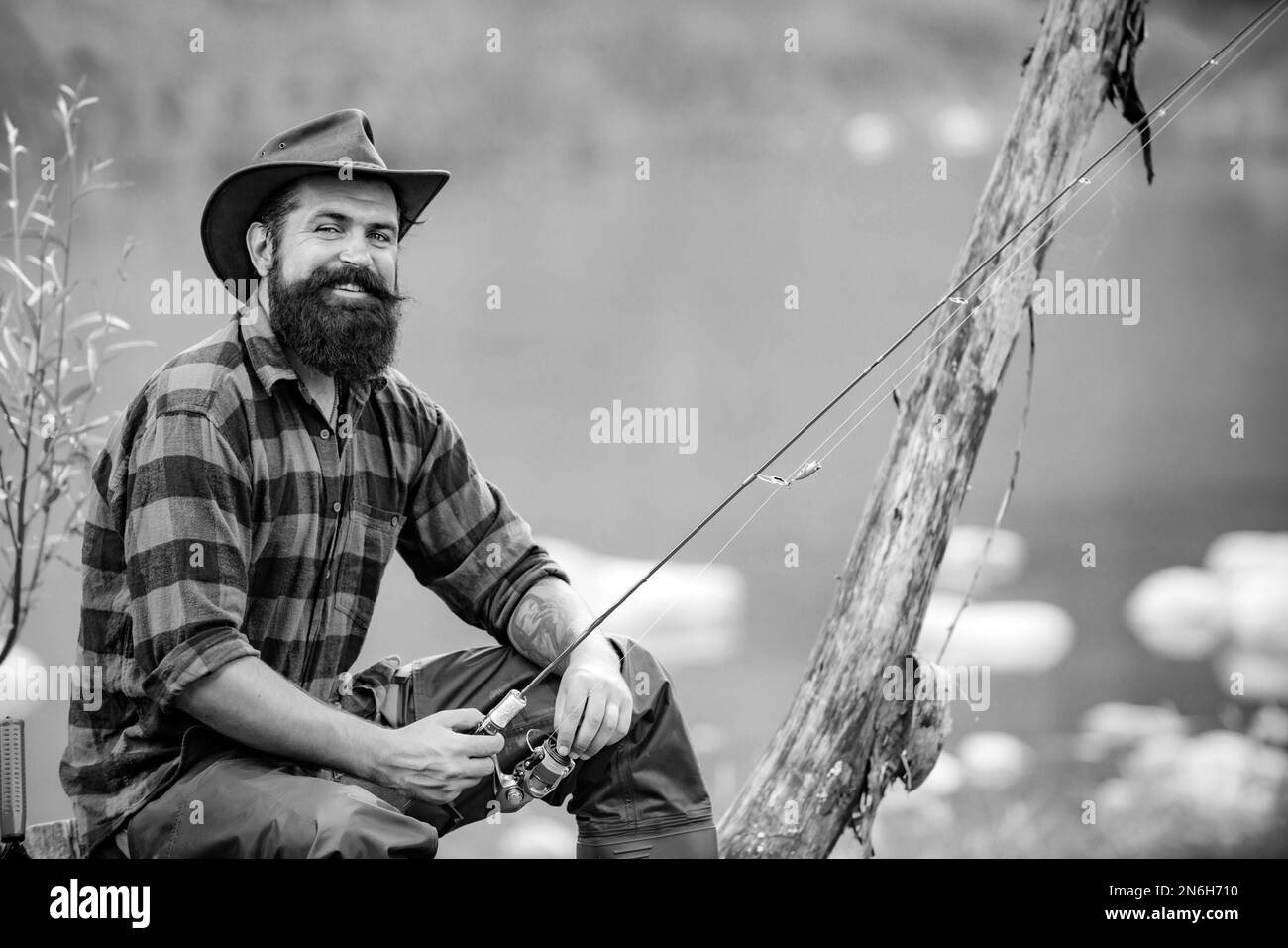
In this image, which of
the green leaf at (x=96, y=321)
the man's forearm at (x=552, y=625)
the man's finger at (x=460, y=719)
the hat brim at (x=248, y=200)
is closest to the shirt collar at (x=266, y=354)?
the hat brim at (x=248, y=200)

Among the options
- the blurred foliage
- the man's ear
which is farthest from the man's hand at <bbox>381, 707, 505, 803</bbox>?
the blurred foliage

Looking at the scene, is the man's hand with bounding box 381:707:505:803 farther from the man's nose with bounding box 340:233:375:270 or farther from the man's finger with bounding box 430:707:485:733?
the man's nose with bounding box 340:233:375:270

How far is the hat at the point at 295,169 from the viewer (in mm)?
2119

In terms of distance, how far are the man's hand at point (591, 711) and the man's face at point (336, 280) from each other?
643 mm

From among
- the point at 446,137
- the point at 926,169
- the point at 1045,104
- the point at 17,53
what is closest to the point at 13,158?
the point at 17,53

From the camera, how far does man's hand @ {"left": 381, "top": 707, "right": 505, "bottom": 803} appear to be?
6.16 feet

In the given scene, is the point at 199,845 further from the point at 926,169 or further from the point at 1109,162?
the point at 1109,162

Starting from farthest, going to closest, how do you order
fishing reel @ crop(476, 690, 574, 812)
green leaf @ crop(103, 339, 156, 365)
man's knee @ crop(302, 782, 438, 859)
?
1. green leaf @ crop(103, 339, 156, 365)
2. fishing reel @ crop(476, 690, 574, 812)
3. man's knee @ crop(302, 782, 438, 859)

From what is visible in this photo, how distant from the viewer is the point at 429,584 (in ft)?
7.53

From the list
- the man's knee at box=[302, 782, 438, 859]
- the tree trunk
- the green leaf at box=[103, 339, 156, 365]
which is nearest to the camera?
the man's knee at box=[302, 782, 438, 859]

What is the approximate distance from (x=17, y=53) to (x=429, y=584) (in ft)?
5.27

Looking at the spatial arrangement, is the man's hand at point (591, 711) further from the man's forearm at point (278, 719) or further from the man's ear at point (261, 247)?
the man's ear at point (261, 247)

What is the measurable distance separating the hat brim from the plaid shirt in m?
0.18
